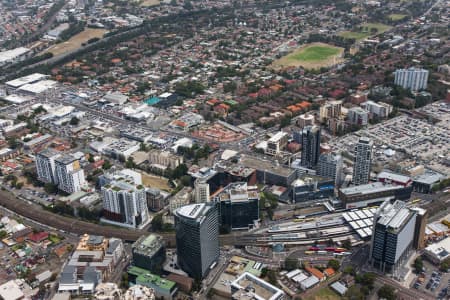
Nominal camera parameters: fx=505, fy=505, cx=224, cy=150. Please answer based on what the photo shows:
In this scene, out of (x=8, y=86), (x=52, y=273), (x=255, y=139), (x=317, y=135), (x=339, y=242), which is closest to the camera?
(x=52, y=273)

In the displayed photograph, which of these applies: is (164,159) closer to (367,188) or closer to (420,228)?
(367,188)

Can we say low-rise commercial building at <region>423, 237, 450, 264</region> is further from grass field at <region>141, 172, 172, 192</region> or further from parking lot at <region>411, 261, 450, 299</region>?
grass field at <region>141, 172, 172, 192</region>

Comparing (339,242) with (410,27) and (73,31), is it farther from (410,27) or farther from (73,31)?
(73,31)

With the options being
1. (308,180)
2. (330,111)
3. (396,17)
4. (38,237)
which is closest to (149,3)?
(396,17)

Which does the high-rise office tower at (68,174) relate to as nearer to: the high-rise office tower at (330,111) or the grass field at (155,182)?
the grass field at (155,182)

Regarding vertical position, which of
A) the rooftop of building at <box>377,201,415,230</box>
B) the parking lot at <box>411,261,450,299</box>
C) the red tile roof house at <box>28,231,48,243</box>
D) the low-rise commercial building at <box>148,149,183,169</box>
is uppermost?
the rooftop of building at <box>377,201,415,230</box>

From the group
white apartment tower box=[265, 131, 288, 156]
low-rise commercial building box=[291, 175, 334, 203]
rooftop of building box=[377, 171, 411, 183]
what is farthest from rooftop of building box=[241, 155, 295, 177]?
rooftop of building box=[377, 171, 411, 183]

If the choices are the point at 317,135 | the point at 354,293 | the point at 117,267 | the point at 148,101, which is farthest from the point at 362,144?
the point at 148,101
